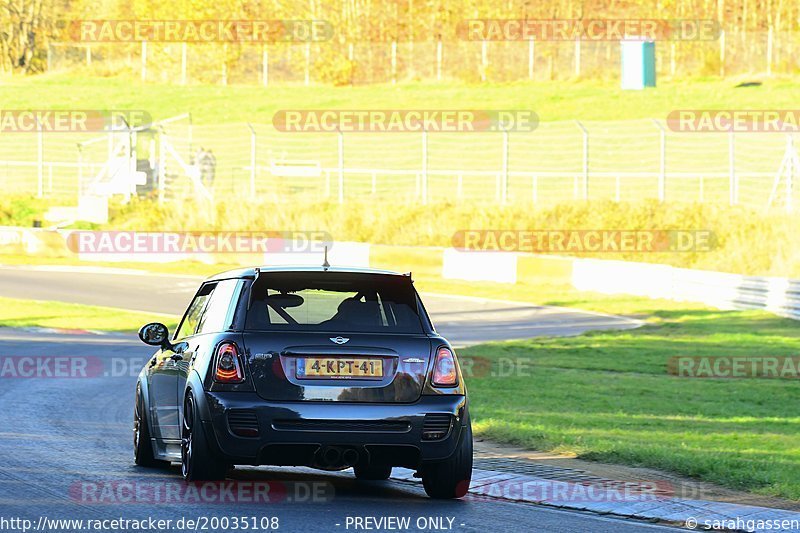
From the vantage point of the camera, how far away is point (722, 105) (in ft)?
180

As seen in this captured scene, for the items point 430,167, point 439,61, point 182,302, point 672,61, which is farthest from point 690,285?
point 439,61

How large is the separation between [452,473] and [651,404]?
23.9 ft

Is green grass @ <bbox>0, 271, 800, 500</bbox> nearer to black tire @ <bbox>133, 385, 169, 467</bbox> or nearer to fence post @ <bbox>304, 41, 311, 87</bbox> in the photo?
black tire @ <bbox>133, 385, 169, 467</bbox>

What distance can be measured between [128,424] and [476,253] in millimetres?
21080

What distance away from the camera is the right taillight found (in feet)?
28.3

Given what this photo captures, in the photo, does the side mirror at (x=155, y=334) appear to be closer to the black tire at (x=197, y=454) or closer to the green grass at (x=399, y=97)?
the black tire at (x=197, y=454)

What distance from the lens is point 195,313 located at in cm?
1007

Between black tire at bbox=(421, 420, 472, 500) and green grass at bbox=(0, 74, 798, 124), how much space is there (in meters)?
45.8

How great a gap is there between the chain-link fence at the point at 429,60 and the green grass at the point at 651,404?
41.2 metres

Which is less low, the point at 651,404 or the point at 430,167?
the point at 430,167

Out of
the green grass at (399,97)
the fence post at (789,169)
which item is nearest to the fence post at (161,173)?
the fence post at (789,169)

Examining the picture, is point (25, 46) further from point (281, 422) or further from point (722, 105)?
point (281, 422)

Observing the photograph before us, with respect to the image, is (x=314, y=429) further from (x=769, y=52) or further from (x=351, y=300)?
(x=769, y=52)

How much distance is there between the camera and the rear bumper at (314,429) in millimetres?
8359
